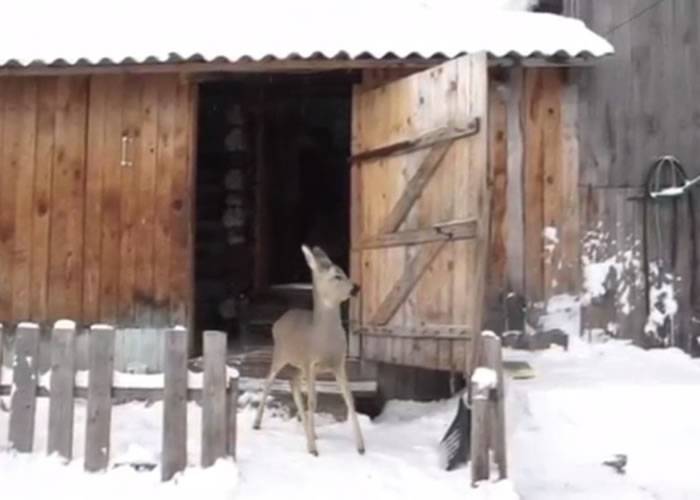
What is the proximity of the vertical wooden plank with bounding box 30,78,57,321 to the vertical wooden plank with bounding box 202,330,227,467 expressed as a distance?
10.2 feet

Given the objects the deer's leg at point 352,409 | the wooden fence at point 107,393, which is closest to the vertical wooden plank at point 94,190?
the wooden fence at point 107,393

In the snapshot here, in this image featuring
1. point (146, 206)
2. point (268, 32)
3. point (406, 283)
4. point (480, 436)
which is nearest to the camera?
point (480, 436)

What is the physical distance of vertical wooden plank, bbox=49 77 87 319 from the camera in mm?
7344

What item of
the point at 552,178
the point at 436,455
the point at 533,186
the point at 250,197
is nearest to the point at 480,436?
the point at 436,455

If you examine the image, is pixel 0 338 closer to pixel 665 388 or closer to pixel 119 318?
pixel 119 318

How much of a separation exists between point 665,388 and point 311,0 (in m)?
4.82

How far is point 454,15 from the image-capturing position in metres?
7.83

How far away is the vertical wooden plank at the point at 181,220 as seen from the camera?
23.9 ft

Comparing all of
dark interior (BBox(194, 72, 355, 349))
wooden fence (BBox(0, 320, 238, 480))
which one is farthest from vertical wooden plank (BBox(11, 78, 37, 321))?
wooden fence (BBox(0, 320, 238, 480))

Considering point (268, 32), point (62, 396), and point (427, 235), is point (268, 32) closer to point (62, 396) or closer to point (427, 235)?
point (427, 235)

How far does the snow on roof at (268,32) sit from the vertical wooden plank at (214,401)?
2675mm

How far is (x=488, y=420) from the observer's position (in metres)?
4.86

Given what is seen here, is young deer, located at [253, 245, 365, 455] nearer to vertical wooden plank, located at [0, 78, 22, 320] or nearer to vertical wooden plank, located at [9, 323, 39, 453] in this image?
vertical wooden plank, located at [9, 323, 39, 453]

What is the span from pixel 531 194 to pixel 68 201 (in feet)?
13.1
